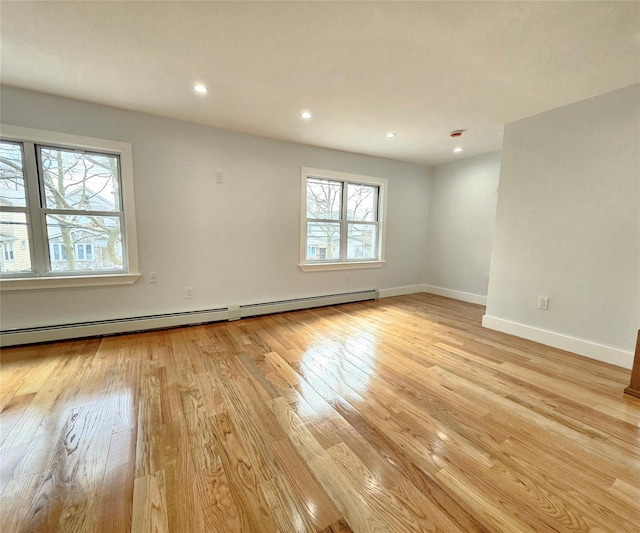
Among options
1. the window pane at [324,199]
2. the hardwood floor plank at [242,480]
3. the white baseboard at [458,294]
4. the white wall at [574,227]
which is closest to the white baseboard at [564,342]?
the white wall at [574,227]

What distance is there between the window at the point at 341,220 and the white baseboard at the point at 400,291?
0.55 metres

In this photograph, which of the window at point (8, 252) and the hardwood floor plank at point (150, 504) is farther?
the window at point (8, 252)

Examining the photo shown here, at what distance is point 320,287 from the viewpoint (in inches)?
168

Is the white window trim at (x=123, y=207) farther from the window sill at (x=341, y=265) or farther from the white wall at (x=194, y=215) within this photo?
the window sill at (x=341, y=265)

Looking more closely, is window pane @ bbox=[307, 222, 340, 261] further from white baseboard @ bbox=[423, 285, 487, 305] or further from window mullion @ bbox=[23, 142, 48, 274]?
window mullion @ bbox=[23, 142, 48, 274]

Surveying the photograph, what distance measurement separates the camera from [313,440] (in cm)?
148

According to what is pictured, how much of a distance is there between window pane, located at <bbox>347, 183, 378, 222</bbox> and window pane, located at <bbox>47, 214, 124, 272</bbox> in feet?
10.5

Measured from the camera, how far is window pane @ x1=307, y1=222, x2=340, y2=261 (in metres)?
4.14

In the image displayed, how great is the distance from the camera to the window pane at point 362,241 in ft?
14.9

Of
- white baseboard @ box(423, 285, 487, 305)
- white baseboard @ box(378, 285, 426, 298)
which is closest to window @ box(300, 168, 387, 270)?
white baseboard @ box(378, 285, 426, 298)

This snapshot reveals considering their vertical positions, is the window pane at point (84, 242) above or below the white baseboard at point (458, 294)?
above

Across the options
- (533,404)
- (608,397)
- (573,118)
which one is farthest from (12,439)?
(573,118)

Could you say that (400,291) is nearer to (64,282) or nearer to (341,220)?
(341,220)

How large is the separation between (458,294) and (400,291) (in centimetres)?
100
